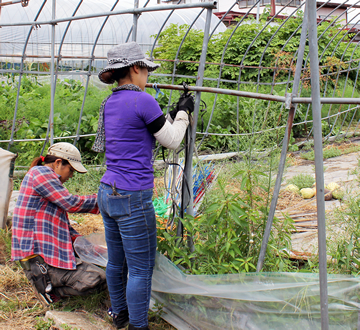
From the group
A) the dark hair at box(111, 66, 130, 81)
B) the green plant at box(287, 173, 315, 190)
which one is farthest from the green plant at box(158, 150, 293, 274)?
the green plant at box(287, 173, 315, 190)

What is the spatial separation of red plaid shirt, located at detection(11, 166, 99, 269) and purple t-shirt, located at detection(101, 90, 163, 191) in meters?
0.59

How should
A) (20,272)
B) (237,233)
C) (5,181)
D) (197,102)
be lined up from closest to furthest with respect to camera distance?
(237,233)
(197,102)
(20,272)
(5,181)

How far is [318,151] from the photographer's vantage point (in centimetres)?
147

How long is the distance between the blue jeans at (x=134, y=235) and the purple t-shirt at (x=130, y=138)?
0.21 feet

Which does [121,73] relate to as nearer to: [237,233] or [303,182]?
[237,233]

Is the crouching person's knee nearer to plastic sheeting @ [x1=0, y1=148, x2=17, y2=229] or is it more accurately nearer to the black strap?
plastic sheeting @ [x1=0, y1=148, x2=17, y2=229]

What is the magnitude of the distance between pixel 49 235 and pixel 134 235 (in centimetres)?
84

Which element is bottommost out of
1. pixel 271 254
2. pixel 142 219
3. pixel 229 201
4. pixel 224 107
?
pixel 271 254

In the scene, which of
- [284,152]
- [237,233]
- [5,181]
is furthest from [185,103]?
[5,181]

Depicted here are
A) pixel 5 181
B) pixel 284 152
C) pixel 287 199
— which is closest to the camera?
pixel 284 152

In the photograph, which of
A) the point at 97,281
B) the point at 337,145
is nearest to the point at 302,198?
the point at 97,281

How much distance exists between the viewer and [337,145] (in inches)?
290

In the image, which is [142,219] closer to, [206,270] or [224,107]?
[206,270]

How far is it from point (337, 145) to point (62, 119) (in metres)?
5.23
